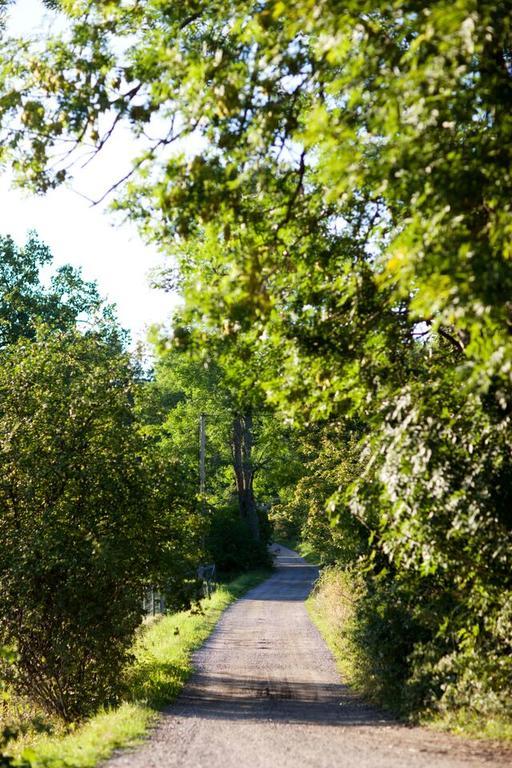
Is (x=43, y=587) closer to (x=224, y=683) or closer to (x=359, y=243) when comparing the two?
(x=224, y=683)

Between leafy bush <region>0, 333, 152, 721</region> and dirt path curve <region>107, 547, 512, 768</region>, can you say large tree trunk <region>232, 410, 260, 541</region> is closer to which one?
dirt path curve <region>107, 547, 512, 768</region>

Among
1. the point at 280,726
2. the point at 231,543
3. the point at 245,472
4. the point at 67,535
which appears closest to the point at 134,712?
the point at 280,726

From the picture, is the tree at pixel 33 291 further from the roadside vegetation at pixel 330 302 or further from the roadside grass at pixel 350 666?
the roadside vegetation at pixel 330 302

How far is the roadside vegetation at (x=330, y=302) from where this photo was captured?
6883 mm

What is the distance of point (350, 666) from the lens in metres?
18.3

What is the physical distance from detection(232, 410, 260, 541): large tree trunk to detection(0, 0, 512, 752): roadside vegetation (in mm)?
40934

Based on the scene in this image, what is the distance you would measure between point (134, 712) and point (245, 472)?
45.1m

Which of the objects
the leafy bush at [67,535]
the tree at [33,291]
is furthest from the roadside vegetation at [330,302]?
the tree at [33,291]

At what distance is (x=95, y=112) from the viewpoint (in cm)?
864

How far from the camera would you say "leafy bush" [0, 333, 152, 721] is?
15.1 m

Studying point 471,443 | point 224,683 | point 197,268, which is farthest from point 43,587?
point 471,443

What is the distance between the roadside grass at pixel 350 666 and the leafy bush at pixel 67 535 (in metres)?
4.53

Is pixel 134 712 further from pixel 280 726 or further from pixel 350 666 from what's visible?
pixel 350 666

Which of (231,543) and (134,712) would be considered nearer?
(134,712)
